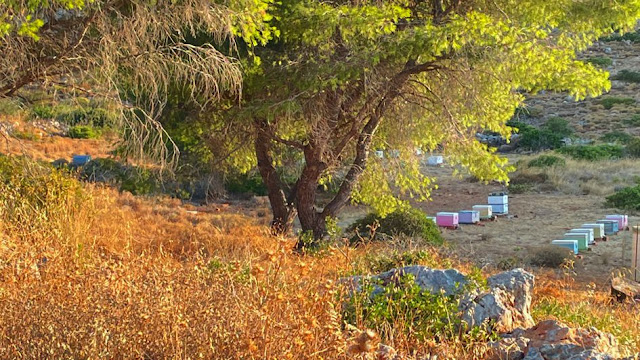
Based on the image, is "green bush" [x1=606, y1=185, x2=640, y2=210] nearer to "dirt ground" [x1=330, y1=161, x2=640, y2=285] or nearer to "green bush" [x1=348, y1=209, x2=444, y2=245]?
"dirt ground" [x1=330, y1=161, x2=640, y2=285]

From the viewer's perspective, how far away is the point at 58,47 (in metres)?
7.94

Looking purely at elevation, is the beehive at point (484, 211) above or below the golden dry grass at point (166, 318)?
below

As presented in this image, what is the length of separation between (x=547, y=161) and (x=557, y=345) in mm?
25472

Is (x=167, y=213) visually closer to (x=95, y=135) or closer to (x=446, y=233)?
(x=446, y=233)

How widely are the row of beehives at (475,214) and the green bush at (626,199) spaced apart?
352cm

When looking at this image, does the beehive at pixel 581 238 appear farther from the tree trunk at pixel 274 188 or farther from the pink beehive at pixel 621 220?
the tree trunk at pixel 274 188

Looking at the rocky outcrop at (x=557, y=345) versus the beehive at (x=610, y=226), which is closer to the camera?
the rocky outcrop at (x=557, y=345)

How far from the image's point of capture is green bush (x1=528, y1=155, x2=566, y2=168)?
2812cm

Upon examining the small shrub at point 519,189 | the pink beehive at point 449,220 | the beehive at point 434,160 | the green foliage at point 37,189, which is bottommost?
the beehive at point 434,160

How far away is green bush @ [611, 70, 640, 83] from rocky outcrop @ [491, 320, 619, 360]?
48.6m

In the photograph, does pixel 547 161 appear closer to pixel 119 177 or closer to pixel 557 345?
pixel 119 177

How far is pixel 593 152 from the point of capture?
31.3m

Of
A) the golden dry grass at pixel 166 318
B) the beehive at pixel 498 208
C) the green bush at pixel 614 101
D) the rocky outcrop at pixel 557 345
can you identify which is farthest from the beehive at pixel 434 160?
the golden dry grass at pixel 166 318

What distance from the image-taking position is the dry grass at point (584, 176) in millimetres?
24750
